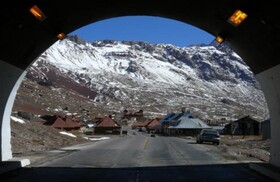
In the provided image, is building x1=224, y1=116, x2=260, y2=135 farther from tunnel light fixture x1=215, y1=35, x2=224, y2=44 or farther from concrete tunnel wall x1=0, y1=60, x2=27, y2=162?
concrete tunnel wall x1=0, y1=60, x2=27, y2=162

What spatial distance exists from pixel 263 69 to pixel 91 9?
5837 mm

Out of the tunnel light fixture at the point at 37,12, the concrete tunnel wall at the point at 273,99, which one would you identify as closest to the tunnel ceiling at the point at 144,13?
the tunnel light fixture at the point at 37,12

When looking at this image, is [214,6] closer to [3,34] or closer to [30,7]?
[30,7]

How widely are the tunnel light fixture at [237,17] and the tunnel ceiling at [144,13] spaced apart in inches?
5.4

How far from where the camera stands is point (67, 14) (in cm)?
1534

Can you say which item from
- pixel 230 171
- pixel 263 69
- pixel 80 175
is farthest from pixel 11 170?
pixel 263 69

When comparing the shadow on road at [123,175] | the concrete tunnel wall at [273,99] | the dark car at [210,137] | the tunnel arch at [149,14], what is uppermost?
the dark car at [210,137]

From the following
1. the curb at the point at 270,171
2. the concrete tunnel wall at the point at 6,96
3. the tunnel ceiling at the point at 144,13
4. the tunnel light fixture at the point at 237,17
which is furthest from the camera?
the concrete tunnel wall at the point at 6,96

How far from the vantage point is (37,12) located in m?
13.7

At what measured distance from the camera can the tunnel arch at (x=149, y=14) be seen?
13.0 meters

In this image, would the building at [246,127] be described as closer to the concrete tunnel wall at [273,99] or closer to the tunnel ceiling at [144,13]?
the concrete tunnel wall at [273,99]

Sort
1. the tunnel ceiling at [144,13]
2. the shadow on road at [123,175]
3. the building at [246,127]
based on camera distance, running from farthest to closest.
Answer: the building at [246,127] < the shadow on road at [123,175] < the tunnel ceiling at [144,13]

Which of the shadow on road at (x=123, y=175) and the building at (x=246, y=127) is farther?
the building at (x=246, y=127)

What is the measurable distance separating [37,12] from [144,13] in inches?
189
